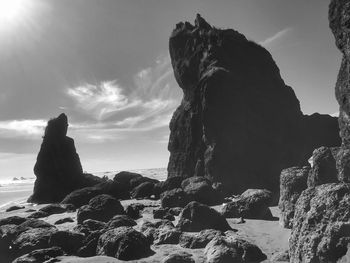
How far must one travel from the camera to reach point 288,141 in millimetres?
30484

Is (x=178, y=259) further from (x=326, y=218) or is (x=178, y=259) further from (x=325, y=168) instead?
(x=325, y=168)

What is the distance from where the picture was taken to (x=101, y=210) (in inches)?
731

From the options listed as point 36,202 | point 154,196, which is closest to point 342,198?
point 154,196

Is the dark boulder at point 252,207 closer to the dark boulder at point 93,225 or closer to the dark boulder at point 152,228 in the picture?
the dark boulder at point 152,228

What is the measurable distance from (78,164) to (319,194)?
3511cm

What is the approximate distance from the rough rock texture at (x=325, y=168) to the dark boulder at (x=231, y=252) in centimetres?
303

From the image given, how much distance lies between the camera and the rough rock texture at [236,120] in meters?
28.9

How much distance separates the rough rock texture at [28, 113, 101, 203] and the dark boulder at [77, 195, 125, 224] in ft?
58.5

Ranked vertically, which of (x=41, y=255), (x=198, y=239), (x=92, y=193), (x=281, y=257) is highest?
(x=92, y=193)

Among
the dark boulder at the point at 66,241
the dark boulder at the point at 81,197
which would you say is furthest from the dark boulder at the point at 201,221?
the dark boulder at the point at 81,197

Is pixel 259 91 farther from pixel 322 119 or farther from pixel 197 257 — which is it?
pixel 197 257

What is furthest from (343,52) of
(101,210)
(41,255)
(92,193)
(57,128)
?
(57,128)

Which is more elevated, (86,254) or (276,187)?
(276,187)

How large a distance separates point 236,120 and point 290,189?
54.4ft
